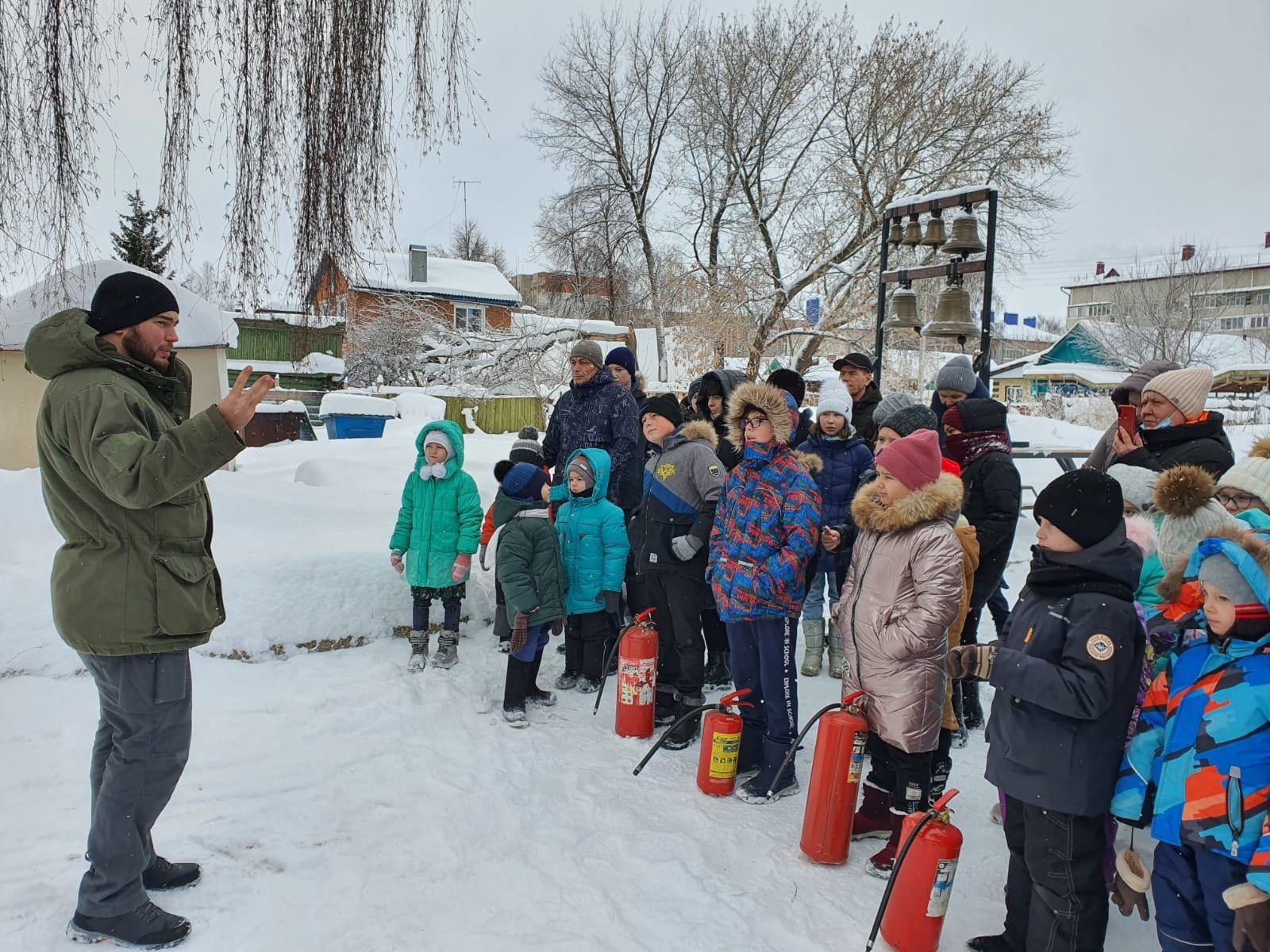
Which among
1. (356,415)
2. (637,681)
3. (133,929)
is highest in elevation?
(356,415)

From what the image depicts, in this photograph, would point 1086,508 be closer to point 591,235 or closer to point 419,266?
point 591,235

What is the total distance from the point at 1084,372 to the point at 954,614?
1439 inches

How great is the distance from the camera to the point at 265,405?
47.8 feet

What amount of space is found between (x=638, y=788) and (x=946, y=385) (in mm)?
3262

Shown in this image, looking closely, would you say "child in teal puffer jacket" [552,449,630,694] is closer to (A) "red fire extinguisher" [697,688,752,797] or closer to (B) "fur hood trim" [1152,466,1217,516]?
(A) "red fire extinguisher" [697,688,752,797]

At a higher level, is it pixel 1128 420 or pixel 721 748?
pixel 1128 420

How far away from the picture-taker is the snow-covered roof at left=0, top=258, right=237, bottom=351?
303cm

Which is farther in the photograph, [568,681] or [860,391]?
[860,391]

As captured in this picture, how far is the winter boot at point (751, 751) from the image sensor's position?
4.07 meters

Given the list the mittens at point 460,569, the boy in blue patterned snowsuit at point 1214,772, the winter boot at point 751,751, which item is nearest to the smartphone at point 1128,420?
the boy in blue patterned snowsuit at point 1214,772

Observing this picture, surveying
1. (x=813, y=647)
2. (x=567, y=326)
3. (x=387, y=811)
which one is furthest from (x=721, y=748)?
(x=567, y=326)

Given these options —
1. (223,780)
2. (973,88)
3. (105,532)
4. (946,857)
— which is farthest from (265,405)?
(973,88)

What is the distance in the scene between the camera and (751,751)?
4109 mm

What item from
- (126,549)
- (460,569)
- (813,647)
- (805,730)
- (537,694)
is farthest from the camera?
(813,647)
